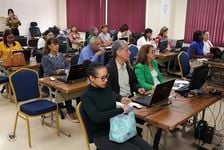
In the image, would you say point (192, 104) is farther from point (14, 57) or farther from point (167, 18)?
point (167, 18)

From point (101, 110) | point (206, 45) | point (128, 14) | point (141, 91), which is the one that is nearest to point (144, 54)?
point (141, 91)

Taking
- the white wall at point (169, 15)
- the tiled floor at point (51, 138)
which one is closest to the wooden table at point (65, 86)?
the tiled floor at point (51, 138)

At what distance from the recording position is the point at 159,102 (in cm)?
252

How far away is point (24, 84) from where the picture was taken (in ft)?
10.7

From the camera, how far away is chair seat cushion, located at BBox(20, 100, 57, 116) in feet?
9.72

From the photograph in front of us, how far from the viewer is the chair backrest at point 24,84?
10.4 feet

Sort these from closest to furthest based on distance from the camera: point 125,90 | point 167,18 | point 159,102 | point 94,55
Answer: point 159,102 → point 125,90 → point 94,55 → point 167,18

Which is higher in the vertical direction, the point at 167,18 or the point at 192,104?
the point at 167,18

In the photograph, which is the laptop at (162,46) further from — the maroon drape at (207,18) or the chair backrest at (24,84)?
the chair backrest at (24,84)

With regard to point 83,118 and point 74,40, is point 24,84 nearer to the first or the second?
point 83,118

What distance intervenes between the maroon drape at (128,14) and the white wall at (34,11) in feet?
10.6

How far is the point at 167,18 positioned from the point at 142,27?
109 centimetres

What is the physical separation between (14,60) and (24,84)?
4.21ft

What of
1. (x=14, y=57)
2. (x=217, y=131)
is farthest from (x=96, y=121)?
(x=14, y=57)
